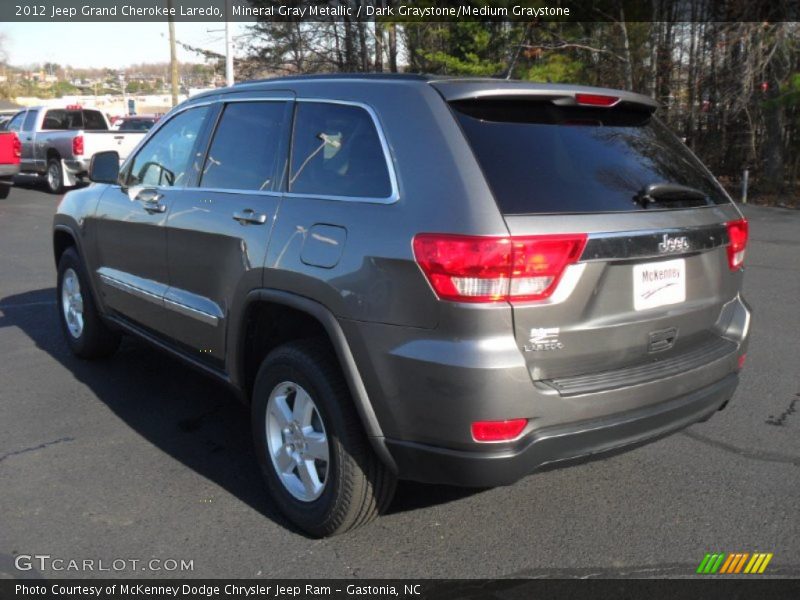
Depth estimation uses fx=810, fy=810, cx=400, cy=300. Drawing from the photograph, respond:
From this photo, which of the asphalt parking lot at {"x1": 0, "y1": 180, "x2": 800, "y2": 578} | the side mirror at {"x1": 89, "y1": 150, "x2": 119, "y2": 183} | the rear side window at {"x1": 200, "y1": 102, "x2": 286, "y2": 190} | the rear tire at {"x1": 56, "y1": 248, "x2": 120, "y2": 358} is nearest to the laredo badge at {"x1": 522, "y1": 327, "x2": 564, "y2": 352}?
the asphalt parking lot at {"x1": 0, "y1": 180, "x2": 800, "y2": 578}

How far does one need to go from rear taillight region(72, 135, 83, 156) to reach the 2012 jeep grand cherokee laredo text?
637 inches

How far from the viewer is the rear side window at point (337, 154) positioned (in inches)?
125

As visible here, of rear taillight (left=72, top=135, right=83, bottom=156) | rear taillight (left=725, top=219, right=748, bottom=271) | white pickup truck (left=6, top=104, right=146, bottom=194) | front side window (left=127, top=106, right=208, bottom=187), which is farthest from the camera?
white pickup truck (left=6, top=104, right=146, bottom=194)

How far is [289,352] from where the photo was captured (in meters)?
3.35

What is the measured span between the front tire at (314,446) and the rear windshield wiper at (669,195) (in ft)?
4.51

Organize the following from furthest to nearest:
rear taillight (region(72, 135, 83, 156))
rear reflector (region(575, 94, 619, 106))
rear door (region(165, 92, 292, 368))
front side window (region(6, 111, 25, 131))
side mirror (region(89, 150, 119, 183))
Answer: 1. front side window (region(6, 111, 25, 131))
2. rear taillight (region(72, 135, 83, 156))
3. side mirror (region(89, 150, 119, 183))
4. rear door (region(165, 92, 292, 368))
5. rear reflector (region(575, 94, 619, 106))

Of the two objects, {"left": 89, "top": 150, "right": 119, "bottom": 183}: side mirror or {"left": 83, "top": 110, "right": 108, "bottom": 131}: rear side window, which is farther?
{"left": 83, "top": 110, "right": 108, "bottom": 131}: rear side window

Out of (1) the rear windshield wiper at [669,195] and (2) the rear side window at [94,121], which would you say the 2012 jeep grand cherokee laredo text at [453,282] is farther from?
(2) the rear side window at [94,121]

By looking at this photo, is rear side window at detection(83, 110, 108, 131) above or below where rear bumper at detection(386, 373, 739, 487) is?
above

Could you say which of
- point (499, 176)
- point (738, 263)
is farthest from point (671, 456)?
point (499, 176)

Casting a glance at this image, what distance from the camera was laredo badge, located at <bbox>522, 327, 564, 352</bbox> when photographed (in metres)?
2.81

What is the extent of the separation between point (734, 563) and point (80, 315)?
453cm

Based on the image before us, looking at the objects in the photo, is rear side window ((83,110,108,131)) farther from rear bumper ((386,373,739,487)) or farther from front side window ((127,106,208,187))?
rear bumper ((386,373,739,487))

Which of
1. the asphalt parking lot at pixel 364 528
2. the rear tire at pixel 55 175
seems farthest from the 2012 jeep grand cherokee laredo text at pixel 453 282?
the rear tire at pixel 55 175
